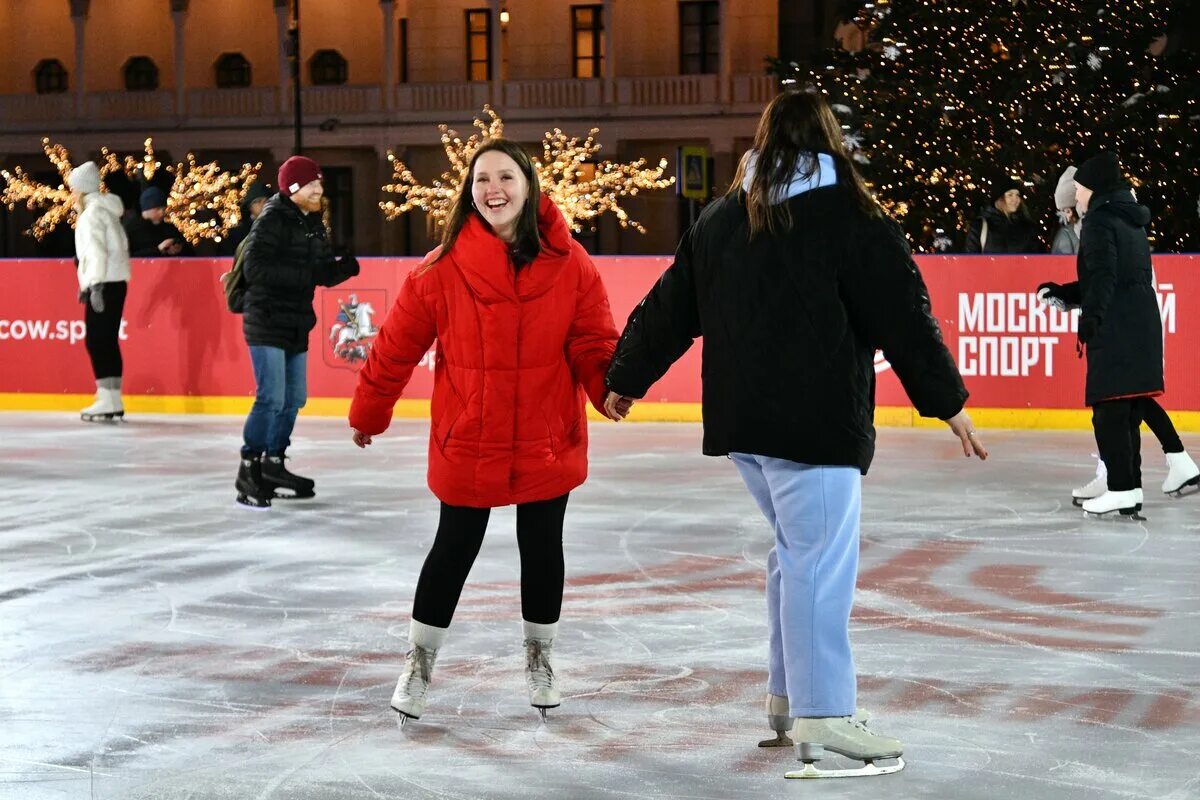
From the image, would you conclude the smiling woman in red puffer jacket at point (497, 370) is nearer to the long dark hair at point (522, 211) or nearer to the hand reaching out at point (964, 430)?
the long dark hair at point (522, 211)

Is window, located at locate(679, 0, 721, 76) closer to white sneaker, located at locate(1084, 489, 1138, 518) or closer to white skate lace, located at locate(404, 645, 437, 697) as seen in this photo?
white sneaker, located at locate(1084, 489, 1138, 518)

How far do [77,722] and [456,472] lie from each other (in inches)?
49.3

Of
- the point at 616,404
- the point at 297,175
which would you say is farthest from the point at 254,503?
the point at 616,404

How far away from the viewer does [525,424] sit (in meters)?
4.88

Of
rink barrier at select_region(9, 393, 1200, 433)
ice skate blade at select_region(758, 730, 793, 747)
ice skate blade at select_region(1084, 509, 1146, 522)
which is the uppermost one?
ice skate blade at select_region(758, 730, 793, 747)

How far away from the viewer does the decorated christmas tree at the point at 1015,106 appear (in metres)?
16.3

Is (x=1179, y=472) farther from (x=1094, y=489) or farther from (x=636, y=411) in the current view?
(x=636, y=411)

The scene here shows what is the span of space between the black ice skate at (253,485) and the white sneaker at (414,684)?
Answer: 467 cm

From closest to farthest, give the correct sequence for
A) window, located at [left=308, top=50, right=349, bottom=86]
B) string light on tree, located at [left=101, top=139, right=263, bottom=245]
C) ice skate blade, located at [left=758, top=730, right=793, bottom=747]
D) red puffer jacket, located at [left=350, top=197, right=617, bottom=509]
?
ice skate blade, located at [left=758, top=730, right=793, bottom=747] < red puffer jacket, located at [left=350, top=197, right=617, bottom=509] < string light on tree, located at [left=101, top=139, right=263, bottom=245] < window, located at [left=308, top=50, right=349, bottom=86]

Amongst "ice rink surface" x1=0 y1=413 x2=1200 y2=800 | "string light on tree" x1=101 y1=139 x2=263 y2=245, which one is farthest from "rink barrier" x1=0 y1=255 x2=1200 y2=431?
"string light on tree" x1=101 y1=139 x2=263 y2=245

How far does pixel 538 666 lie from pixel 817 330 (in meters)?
1.40

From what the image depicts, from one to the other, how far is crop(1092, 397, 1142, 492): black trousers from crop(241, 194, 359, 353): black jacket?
3951 mm

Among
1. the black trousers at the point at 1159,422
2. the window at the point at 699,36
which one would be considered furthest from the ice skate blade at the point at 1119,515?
the window at the point at 699,36

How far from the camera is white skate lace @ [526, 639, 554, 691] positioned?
16.5 feet
